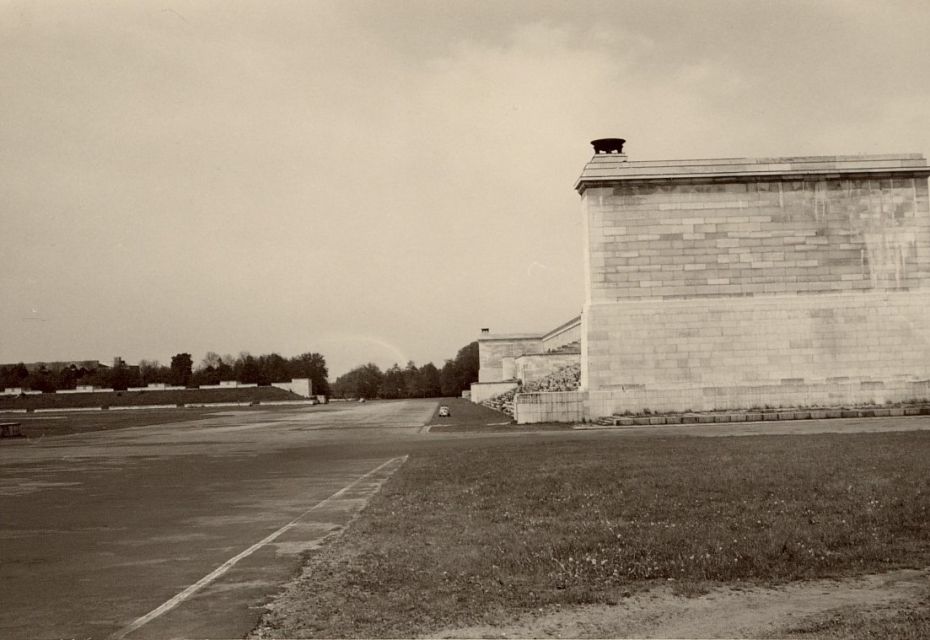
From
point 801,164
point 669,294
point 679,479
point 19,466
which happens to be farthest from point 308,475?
point 801,164

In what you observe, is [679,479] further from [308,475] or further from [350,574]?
[308,475]

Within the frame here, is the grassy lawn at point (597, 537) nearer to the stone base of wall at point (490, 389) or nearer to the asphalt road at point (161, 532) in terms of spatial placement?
the asphalt road at point (161, 532)

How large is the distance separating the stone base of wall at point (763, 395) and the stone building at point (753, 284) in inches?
2.4

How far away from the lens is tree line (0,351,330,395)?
16862cm

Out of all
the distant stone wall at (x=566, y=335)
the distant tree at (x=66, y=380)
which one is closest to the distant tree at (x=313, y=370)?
the distant tree at (x=66, y=380)

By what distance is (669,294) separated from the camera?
122 feet

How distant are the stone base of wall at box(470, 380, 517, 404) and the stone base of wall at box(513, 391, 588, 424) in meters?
42.7

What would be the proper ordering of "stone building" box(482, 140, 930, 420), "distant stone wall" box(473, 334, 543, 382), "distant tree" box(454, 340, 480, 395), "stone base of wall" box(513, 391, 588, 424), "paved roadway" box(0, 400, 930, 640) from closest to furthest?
"paved roadway" box(0, 400, 930, 640) → "stone building" box(482, 140, 930, 420) → "stone base of wall" box(513, 391, 588, 424) → "distant stone wall" box(473, 334, 543, 382) → "distant tree" box(454, 340, 480, 395)

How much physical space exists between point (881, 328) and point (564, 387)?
623 inches

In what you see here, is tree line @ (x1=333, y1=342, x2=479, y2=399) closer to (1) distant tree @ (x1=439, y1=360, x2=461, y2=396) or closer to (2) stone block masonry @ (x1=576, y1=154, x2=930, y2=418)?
(1) distant tree @ (x1=439, y1=360, x2=461, y2=396)

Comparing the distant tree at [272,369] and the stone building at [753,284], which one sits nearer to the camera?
the stone building at [753,284]

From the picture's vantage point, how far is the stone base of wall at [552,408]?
3738 cm

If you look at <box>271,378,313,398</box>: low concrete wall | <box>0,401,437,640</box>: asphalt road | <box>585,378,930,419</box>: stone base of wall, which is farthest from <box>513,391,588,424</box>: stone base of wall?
<box>271,378,313,398</box>: low concrete wall

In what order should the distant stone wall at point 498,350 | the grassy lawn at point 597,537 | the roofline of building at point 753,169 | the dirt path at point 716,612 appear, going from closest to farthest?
the dirt path at point 716,612 < the grassy lawn at point 597,537 < the roofline of building at point 753,169 < the distant stone wall at point 498,350
